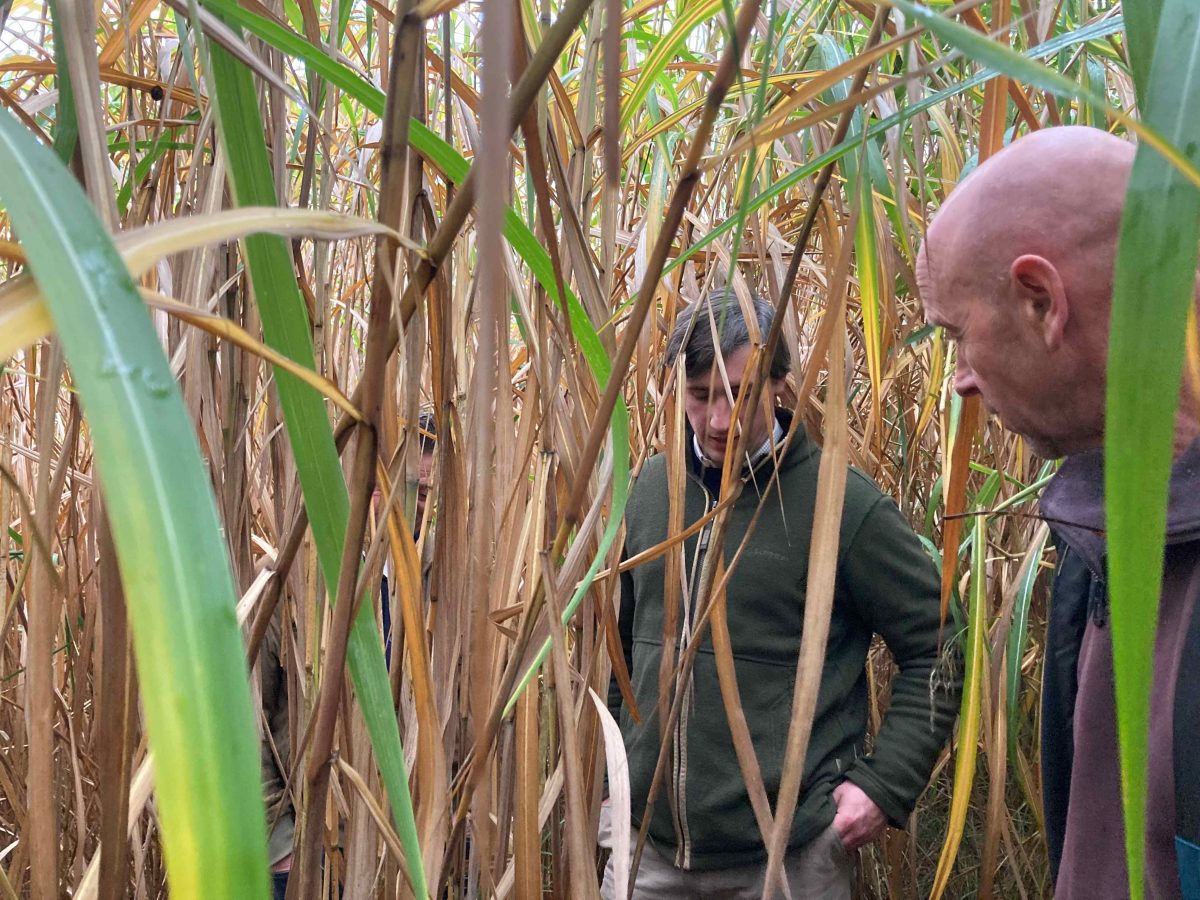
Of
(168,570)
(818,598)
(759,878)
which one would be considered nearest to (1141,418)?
(168,570)

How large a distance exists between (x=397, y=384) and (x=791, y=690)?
819mm

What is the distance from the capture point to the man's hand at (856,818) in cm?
130

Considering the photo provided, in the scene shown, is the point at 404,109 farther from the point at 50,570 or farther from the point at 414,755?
the point at 414,755

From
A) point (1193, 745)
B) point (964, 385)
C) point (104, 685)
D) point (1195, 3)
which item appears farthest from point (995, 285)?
point (104, 685)

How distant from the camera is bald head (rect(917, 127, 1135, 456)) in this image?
0.69m

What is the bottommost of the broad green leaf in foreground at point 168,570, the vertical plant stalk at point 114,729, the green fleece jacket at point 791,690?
the green fleece jacket at point 791,690

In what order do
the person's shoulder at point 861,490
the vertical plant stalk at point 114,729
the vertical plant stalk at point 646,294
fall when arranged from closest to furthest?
the vertical plant stalk at point 646,294 < the vertical plant stalk at point 114,729 < the person's shoulder at point 861,490

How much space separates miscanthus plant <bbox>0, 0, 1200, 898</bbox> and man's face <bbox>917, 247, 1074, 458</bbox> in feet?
0.17

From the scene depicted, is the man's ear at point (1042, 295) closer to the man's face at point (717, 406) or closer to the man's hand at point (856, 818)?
the man's face at point (717, 406)

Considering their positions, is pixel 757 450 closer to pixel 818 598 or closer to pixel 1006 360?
pixel 1006 360

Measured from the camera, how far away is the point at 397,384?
2.38 ft

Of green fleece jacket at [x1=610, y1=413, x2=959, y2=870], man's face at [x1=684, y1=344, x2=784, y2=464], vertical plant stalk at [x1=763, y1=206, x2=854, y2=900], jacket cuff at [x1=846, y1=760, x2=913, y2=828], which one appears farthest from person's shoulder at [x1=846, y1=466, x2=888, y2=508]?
vertical plant stalk at [x1=763, y1=206, x2=854, y2=900]

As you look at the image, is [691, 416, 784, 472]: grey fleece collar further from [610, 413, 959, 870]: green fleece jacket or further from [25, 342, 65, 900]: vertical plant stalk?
[25, 342, 65, 900]: vertical plant stalk

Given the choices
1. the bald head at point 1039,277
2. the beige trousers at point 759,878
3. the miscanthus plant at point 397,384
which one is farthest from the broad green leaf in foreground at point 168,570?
the beige trousers at point 759,878
